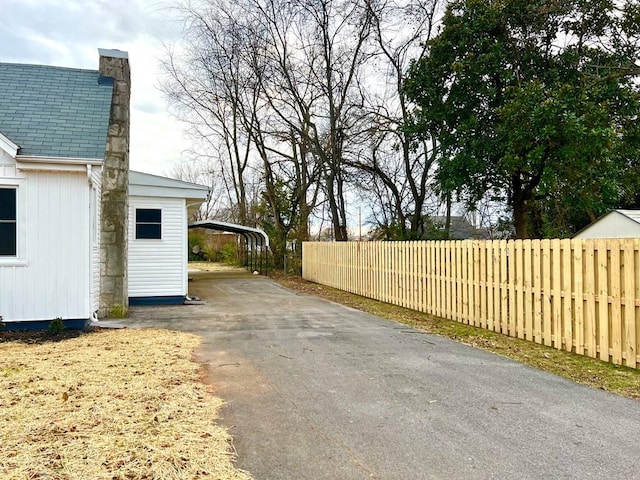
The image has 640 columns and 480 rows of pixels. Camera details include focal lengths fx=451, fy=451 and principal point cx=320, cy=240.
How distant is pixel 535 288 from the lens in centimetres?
698

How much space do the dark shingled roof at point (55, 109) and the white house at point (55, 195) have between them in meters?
0.02

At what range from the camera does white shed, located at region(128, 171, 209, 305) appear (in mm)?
11758

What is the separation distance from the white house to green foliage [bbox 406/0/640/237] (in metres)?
10.4

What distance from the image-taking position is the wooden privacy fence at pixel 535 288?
5.61 metres

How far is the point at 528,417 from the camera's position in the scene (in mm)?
3900

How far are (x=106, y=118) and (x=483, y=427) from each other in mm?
9012

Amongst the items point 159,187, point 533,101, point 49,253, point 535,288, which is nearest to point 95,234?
point 49,253

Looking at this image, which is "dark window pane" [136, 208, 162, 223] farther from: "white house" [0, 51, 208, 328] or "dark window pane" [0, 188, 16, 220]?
"dark window pane" [0, 188, 16, 220]

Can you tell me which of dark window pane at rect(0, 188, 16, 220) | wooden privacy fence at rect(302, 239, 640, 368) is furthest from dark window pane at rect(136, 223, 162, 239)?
wooden privacy fence at rect(302, 239, 640, 368)

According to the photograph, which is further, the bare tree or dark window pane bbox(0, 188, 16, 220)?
the bare tree

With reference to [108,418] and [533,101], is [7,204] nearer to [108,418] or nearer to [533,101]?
[108,418]

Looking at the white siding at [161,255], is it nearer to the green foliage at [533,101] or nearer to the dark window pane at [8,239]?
the dark window pane at [8,239]

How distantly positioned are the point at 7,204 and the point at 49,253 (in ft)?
3.51

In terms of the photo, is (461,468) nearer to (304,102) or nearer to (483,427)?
(483,427)
